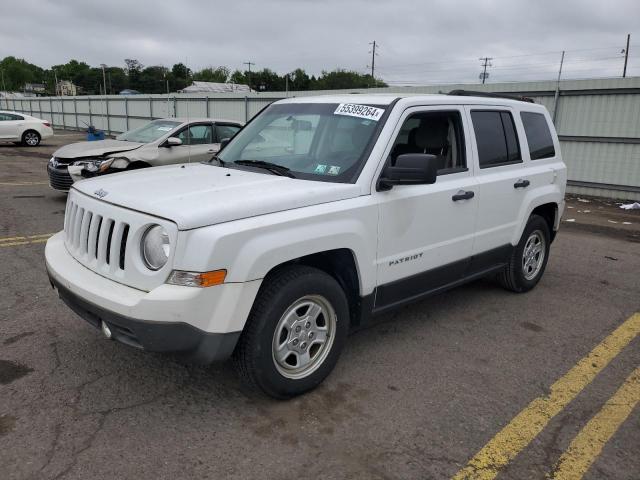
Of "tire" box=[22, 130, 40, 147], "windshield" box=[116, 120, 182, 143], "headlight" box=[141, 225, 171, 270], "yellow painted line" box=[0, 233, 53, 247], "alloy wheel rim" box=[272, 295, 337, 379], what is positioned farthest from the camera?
"tire" box=[22, 130, 40, 147]

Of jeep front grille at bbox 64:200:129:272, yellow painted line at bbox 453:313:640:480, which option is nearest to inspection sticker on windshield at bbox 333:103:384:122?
jeep front grille at bbox 64:200:129:272

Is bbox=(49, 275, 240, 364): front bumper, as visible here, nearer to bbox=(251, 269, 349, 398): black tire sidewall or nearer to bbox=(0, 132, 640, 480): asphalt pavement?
bbox=(251, 269, 349, 398): black tire sidewall

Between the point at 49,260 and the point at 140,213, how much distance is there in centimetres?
Result: 104

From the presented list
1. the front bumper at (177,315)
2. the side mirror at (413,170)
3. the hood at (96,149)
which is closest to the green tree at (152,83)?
the hood at (96,149)

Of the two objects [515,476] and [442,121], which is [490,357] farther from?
[442,121]

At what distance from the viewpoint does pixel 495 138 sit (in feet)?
15.6

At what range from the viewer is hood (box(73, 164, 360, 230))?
9.46 feet

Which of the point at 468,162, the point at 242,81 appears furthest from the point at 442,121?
the point at 242,81

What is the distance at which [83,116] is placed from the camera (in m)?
32.6

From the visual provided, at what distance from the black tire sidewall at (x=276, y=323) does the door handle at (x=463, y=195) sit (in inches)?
52.9

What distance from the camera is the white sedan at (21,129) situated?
2133 cm

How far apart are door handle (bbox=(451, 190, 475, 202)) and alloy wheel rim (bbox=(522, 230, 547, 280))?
1342mm

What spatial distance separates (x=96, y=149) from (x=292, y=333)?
754cm

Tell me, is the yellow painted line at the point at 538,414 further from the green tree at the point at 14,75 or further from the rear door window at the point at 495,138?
the green tree at the point at 14,75
